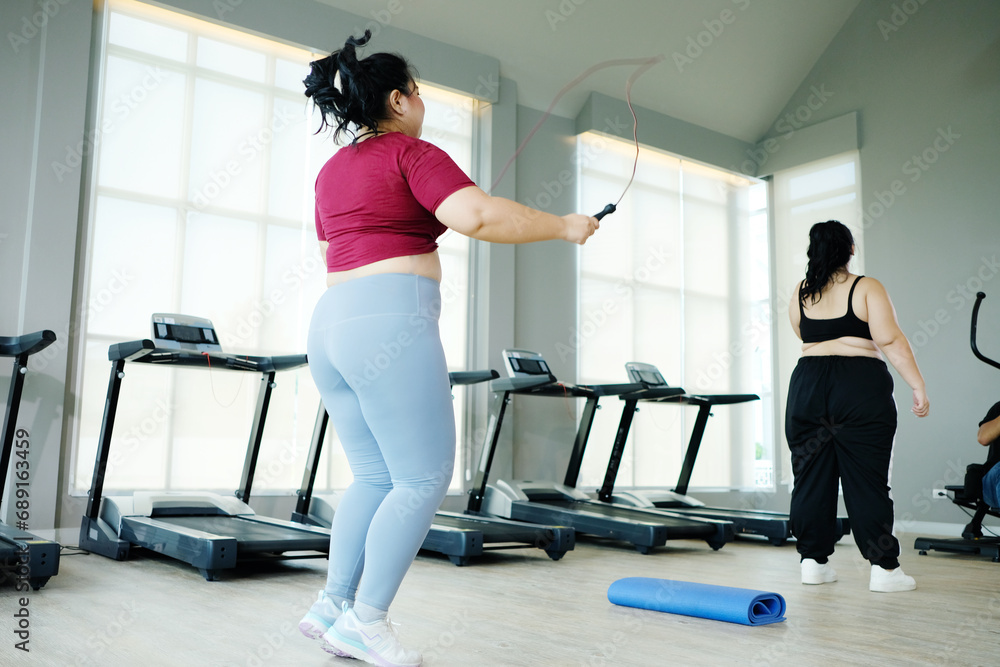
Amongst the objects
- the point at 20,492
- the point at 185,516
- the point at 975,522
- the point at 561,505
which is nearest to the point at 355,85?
the point at 185,516

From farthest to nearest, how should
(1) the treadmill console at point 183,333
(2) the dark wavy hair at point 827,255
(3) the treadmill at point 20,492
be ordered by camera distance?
(1) the treadmill console at point 183,333
(2) the dark wavy hair at point 827,255
(3) the treadmill at point 20,492

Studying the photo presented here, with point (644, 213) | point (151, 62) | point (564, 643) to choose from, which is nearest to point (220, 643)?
→ point (564, 643)

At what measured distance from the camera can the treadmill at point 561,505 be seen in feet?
14.2

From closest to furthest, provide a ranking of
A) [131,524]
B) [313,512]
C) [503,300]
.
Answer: [131,524]
[313,512]
[503,300]

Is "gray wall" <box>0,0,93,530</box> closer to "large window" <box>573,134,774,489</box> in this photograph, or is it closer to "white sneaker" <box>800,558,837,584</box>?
"white sneaker" <box>800,558,837,584</box>

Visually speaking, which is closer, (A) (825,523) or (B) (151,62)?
(A) (825,523)

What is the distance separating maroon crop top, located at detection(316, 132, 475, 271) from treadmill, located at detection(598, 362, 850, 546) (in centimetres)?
353

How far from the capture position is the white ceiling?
5.74 metres

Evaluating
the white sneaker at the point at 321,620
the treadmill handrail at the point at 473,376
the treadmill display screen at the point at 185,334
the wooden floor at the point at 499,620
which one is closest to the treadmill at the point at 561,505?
the treadmill handrail at the point at 473,376

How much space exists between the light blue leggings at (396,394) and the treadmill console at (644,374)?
390 cm

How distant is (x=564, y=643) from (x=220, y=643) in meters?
0.82

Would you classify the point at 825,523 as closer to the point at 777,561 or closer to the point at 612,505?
the point at 777,561

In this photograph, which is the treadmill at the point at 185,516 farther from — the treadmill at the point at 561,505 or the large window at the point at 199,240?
the treadmill at the point at 561,505

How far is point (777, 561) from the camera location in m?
4.05
